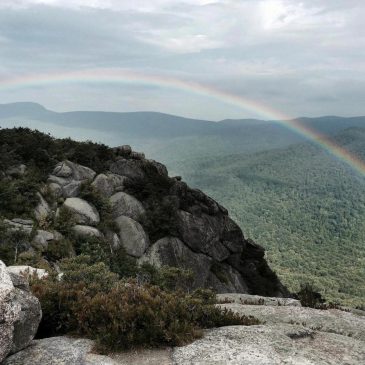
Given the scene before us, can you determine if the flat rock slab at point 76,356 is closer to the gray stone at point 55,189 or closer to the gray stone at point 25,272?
the gray stone at point 25,272

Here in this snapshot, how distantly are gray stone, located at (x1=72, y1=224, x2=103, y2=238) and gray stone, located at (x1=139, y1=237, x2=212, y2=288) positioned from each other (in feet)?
12.6

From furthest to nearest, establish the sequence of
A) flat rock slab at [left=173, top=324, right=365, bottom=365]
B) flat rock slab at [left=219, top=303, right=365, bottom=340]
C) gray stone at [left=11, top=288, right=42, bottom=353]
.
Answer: flat rock slab at [left=219, top=303, right=365, bottom=340]
gray stone at [left=11, top=288, right=42, bottom=353]
flat rock slab at [left=173, top=324, right=365, bottom=365]

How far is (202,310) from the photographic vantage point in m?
10.7

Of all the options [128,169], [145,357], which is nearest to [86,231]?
[128,169]

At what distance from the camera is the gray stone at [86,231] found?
28.8m

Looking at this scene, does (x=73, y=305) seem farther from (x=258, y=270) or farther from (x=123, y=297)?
(x=258, y=270)

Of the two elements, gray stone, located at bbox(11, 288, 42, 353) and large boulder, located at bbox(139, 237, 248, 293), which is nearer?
gray stone, located at bbox(11, 288, 42, 353)

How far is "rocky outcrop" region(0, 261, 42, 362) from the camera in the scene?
326 inches

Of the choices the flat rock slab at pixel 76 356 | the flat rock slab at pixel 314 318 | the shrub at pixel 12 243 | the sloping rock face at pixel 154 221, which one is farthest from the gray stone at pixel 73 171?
the flat rock slab at pixel 76 356

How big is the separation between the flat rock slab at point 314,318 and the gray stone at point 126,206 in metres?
20.3

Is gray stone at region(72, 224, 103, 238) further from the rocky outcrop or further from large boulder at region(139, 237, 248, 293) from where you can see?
the rocky outcrop

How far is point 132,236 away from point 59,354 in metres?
23.5

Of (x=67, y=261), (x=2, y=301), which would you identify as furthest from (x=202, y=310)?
(x=67, y=261)

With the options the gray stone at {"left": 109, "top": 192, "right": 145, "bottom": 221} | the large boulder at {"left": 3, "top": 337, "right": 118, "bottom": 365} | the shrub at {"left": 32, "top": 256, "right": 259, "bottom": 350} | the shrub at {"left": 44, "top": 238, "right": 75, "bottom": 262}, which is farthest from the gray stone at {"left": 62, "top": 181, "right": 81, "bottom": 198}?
the large boulder at {"left": 3, "top": 337, "right": 118, "bottom": 365}
